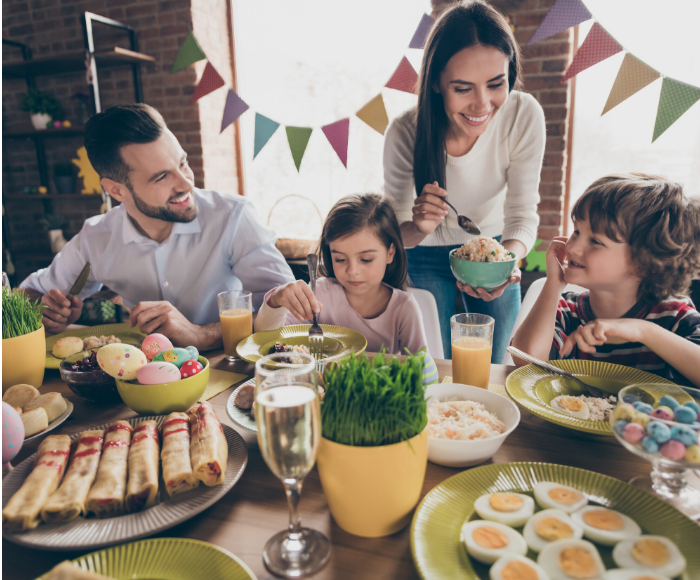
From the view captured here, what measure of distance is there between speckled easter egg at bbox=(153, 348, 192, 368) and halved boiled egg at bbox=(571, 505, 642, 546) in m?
0.77

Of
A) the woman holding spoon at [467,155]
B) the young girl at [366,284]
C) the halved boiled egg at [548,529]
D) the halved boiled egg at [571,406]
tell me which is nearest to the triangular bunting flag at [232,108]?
the woman holding spoon at [467,155]

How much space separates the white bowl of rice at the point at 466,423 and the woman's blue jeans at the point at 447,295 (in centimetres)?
107

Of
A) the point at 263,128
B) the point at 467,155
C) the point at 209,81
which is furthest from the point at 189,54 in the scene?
the point at 467,155

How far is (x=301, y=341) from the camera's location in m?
1.32

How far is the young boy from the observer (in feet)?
4.16

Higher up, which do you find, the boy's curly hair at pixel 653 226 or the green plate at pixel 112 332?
the boy's curly hair at pixel 653 226

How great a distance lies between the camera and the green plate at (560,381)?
924mm

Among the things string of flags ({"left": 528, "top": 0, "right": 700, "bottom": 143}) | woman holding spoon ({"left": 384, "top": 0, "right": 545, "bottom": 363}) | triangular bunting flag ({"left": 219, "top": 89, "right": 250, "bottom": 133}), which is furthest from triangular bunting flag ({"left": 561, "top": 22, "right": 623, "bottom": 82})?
triangular bunting flag ({"left": 219, "top": 89, "right": 250, "bottom": 133})

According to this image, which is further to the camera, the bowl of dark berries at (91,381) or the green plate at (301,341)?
the green plate at (301,341)

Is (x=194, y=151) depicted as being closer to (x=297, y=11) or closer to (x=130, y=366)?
(x=297, y=11)

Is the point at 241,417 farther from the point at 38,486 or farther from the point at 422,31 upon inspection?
the point at 422,31

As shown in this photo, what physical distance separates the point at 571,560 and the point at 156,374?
29.2 inches

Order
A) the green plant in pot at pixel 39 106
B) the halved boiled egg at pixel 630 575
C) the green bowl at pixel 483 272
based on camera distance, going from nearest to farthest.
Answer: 1. the halved boiled egg at pixel 630 575
2. the green bowl at pixel 483 272
3. the green plant in pot at pixel 39 106

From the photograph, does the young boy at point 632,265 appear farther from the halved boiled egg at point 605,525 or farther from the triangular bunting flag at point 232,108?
the triangular bunting flag at point 232,108
